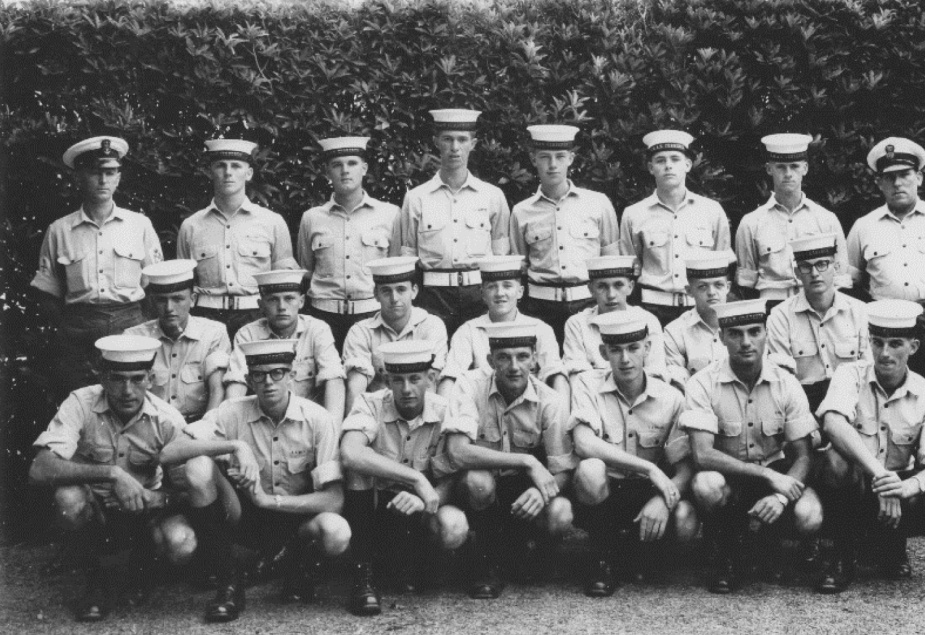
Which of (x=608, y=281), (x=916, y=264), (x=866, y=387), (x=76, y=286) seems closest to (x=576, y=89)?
(x=608, y=281)

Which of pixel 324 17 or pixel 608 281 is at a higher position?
pixel 324 17

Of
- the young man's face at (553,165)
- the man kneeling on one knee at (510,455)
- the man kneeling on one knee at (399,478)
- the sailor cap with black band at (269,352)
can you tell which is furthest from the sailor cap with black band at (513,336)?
the young man's face at (553,165)

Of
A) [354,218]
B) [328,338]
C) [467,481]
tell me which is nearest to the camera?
[467,481]

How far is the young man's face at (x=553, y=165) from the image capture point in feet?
25.6

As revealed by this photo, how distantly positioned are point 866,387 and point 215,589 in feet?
11.5

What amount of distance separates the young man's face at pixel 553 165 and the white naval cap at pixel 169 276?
227 centimetres

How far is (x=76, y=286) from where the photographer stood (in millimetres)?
7457

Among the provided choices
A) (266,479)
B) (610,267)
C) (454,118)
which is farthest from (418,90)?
(266,479)

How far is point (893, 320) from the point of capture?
6.31 m

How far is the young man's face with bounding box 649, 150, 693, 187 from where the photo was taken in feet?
25.6

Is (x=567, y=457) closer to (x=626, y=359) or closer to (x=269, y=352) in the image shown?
(x=626, y=359)

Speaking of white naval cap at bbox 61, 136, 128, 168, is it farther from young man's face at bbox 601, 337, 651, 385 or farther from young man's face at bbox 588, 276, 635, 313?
young man's face at bbox 601, 337, 651, 385

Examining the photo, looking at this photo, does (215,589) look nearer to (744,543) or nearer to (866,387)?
(744,543)

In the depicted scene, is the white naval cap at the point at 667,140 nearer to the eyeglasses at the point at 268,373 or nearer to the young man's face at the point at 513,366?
the young man's face at the point at 513,366
